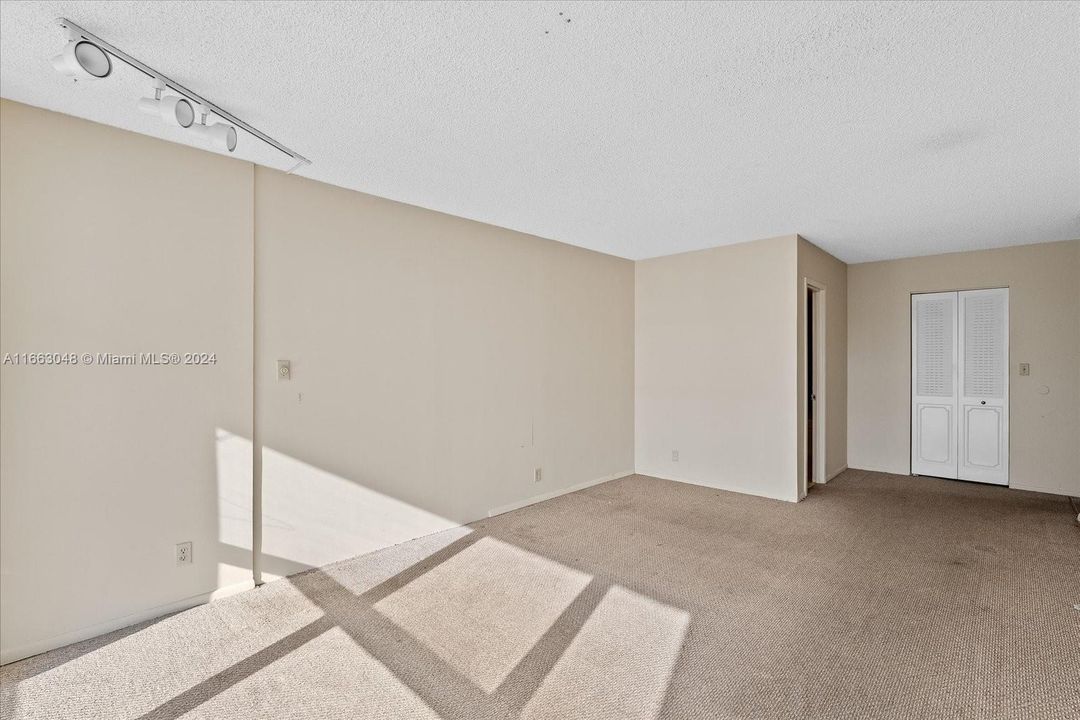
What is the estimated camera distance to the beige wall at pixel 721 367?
195 inches

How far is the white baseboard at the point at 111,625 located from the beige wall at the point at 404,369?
25cm

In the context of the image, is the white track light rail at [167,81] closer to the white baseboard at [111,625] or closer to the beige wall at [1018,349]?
the white baseboard at [111,625]

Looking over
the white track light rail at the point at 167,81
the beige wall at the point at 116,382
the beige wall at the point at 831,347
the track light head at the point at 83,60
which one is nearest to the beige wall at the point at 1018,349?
the beige wall at the point at 831,347

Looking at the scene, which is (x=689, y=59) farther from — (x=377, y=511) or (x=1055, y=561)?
(x=1055, y=561)

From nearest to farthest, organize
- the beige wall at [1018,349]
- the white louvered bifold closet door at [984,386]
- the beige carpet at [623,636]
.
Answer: the beige carpet at [623,636], the beige wall at [1018,349], the white louvered bifold closet door at [984,386]

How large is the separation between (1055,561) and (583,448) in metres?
3.58

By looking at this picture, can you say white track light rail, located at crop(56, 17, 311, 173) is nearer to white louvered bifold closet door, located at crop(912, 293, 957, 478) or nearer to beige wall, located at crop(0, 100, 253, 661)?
beige wall, located at crop(0, 100, 253, 661)

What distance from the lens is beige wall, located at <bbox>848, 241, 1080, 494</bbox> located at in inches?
202

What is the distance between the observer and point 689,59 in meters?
1.99

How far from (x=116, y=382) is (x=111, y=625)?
1198 mm

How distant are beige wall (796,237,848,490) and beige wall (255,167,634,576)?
2.01 m

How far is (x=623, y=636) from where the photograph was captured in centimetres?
255

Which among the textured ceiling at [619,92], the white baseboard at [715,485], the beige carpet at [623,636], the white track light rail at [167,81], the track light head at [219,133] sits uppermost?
the textured ceiling at [619,92]

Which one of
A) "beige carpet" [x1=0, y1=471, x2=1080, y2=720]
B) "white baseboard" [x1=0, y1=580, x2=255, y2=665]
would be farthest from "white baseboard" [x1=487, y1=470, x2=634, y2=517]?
"white baseboard" [x1=0, y1=580, x2=255, y2=665]
